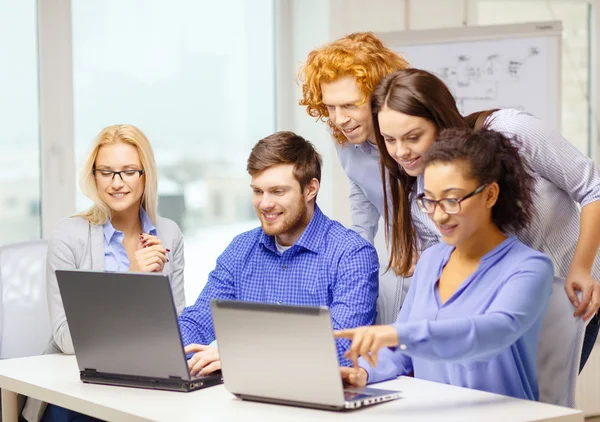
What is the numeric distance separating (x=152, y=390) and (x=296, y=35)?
3079 mm

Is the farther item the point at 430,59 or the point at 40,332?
the point at 430,59

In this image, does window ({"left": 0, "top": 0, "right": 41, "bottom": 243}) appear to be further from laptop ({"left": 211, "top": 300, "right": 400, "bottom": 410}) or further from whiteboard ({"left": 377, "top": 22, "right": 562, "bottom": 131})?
laptop ({"left": 211, "top": 300, "right": 400, "bottom": 410})

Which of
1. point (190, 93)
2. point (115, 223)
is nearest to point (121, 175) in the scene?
point (115, 223)

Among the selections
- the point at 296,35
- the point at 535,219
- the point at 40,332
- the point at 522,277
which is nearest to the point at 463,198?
the point at 522,277

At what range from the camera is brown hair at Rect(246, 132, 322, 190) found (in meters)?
2.31

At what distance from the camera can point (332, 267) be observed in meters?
2.25

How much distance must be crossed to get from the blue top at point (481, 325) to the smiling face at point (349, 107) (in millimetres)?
466

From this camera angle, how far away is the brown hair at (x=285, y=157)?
2.31m

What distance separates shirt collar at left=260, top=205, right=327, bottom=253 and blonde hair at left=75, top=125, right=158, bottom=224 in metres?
0.43

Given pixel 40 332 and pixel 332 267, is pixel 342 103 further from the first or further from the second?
pixel 40 332

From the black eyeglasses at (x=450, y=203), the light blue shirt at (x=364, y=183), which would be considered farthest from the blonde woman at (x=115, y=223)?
the black eyeglasses at (x=450, y=203)

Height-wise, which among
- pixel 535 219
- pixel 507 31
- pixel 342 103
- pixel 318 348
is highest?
pixel 507 31

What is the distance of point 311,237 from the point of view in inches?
90.5

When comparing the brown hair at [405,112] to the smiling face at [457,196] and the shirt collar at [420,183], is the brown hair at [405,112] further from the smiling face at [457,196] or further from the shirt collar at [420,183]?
the smiling face at [457,196]
